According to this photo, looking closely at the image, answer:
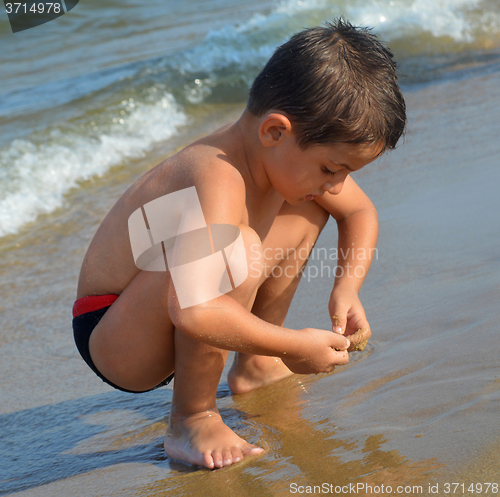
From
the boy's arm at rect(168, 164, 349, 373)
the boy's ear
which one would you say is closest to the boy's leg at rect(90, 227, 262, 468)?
the boy's arm at rect(168, 164, 349, 373)

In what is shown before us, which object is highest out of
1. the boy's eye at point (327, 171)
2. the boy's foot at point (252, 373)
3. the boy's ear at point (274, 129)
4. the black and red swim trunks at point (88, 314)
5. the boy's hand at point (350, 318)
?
the boy's ear at point (274, 129)

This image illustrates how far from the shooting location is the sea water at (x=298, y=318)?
4.41ft

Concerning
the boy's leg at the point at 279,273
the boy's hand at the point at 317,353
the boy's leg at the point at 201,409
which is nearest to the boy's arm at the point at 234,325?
the boy's hand at the point at 317,353

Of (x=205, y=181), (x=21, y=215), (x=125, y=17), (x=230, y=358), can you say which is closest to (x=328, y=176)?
(x=205, y=181)

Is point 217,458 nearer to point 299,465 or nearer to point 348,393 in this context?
point 299,465

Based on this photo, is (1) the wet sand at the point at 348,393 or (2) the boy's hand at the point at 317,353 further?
(2) the boy's hand at the point at 317,353

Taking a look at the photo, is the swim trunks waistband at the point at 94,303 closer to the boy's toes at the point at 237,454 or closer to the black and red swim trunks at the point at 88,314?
the black and red swim trunks at the point at 88,314

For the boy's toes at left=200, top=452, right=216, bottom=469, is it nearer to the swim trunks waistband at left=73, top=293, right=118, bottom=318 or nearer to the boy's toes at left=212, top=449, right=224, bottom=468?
the boy's toes at left=212, top=449, right=224, bottom=468

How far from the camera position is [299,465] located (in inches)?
52.4

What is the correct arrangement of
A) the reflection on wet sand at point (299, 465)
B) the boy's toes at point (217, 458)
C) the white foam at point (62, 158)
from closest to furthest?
the reflection on wet sand at point (299, 465)
the boy's toes at point (217, 458)
the white foam at point (62, 158)

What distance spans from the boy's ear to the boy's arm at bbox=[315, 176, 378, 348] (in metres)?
0.36

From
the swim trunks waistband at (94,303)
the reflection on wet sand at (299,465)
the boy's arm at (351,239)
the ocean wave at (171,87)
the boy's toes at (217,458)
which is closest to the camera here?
the reflection on wet sand at (299,465)

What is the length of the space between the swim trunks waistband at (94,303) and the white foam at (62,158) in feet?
7.44

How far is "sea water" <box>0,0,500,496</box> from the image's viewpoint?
1345 mm
